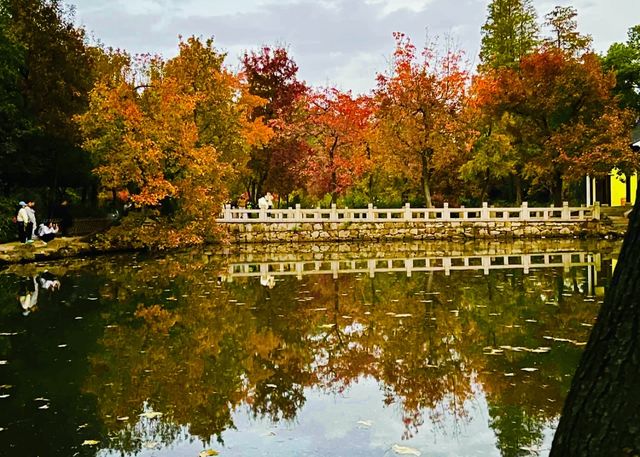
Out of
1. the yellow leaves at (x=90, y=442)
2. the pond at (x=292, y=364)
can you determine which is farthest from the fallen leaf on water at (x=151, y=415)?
the yellow leaves at (x=90, y=442)

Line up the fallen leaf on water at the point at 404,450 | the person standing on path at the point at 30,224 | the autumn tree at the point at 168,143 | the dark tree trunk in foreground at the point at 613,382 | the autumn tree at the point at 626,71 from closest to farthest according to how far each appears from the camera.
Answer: the dark tree trunk in foreground at the point at 613,382, the fallen leaf on water at the point at 404,450, the person standing on path at the point at 30,224, the autumn tree at the point at 168,143, the autumn tree at the point at 626,71

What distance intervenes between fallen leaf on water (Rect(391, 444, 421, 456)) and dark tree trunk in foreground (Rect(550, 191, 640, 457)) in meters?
2.43

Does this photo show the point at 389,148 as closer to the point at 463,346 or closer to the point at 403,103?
the point at 403,103

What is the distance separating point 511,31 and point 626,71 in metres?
8.42

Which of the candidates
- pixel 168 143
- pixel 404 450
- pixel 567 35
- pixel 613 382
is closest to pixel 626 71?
pixel 567 35

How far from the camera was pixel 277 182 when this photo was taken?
1332 inches

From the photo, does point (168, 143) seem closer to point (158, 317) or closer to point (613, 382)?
point (158, 317)

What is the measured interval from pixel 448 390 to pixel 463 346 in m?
1.72

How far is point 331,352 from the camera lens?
297 inches

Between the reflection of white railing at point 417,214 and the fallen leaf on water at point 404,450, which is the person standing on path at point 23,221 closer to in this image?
the reflection of white railing at point 417,214

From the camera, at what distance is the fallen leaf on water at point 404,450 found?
4.54 m

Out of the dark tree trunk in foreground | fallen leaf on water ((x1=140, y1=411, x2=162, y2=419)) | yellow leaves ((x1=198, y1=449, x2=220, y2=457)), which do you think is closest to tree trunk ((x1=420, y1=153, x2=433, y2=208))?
fallen leaf on water ((x1=140, y1=411, x2=162, y2=419))

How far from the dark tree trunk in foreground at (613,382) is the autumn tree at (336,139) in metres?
29.7

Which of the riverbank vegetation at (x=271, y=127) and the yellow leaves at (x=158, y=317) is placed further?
the riverbank vegetation at (x=271, y=127)
